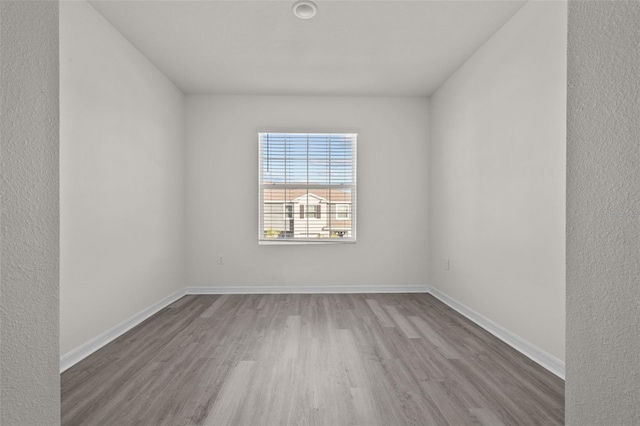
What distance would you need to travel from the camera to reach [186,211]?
13.1ft

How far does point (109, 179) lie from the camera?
2539mm

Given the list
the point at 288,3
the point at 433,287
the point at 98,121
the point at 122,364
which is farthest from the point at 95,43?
the point at 433,287

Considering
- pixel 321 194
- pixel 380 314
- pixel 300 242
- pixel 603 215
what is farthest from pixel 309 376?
pixel 321 194

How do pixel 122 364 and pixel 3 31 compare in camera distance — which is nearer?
pixel 3 31

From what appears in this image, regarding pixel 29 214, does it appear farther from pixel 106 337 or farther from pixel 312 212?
pixel 312 212

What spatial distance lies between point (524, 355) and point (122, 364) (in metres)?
2.77

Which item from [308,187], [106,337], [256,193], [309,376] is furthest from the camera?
[308,187]

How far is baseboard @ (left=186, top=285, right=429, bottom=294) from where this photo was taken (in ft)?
13.1

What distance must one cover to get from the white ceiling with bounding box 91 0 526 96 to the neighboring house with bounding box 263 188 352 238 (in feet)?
4.31

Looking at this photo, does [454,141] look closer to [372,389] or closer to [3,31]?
[372,389]

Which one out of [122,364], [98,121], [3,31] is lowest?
[122,364]

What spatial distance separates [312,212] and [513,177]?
2.34 metres

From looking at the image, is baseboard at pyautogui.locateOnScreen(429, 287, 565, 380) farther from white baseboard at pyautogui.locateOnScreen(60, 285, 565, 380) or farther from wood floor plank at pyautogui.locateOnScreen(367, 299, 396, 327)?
wood floor plank at pyautogui.locateOnScreen(367, 299, 396, 327)

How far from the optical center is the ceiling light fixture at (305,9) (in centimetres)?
230
